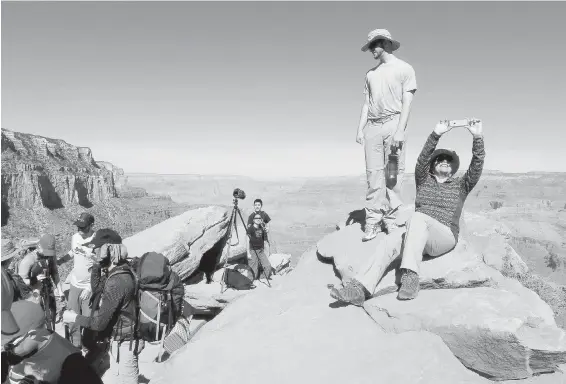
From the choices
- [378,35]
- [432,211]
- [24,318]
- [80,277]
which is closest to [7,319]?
[24,318]

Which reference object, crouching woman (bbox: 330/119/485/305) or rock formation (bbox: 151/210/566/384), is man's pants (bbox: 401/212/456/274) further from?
rock formation (bbox: 151/210/566/384)

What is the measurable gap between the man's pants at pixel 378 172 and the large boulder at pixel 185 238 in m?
4.72

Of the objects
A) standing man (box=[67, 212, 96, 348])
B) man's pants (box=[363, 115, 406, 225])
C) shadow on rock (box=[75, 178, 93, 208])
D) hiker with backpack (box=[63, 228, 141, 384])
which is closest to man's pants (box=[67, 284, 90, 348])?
standing man (box=[67, 212, 96, 348])

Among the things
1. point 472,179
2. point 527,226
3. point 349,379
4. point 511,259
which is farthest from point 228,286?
point 527,226

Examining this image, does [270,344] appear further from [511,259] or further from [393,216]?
[511,259]

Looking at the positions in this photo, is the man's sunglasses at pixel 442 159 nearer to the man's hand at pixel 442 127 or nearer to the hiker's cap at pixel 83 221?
the man's hand at pixel 442 127

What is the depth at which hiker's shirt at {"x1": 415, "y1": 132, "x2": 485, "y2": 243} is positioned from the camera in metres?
4.27

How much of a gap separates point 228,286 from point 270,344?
166 inches

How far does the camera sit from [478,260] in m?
4.60

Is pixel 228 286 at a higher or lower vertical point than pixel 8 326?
lower

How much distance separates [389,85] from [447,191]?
6.13 feet

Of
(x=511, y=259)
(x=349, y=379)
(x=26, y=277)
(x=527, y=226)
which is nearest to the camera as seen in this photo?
(x=349, y=379)

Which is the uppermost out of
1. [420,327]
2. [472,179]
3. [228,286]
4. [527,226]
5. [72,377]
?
[472,179]

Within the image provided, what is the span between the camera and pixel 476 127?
13.7 feet
